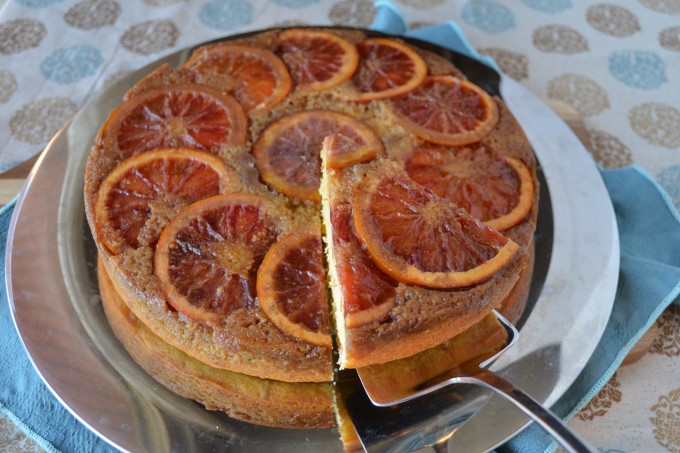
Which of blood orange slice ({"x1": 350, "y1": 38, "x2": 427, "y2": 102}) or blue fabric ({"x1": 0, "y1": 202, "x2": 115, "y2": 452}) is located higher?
blood orange slice ({"x1": 350, "y1": 38, "x2": 427, "y2": 102})

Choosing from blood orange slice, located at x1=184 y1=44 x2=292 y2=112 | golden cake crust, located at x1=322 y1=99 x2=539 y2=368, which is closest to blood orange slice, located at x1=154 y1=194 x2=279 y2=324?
golden cake crust, located at x1=322 y1=99 x2=539 y2=368

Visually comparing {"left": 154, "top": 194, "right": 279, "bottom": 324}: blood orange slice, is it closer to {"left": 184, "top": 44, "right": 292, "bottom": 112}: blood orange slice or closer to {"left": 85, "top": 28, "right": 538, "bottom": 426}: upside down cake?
{"left": 85, "top": 28, "right": 538, "bottom": 426}: upside down cake

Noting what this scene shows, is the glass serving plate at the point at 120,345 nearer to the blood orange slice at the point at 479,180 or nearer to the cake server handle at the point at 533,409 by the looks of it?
the cake server handle at the point at 533,409

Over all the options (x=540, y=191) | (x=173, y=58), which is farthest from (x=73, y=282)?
(x=540, y=191)

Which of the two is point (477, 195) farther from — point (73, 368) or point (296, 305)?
point (73, 368)

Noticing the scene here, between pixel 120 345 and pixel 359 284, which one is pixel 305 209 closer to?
pixel 359 284

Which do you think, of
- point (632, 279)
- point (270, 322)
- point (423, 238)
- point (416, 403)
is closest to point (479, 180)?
point (423, 238)
